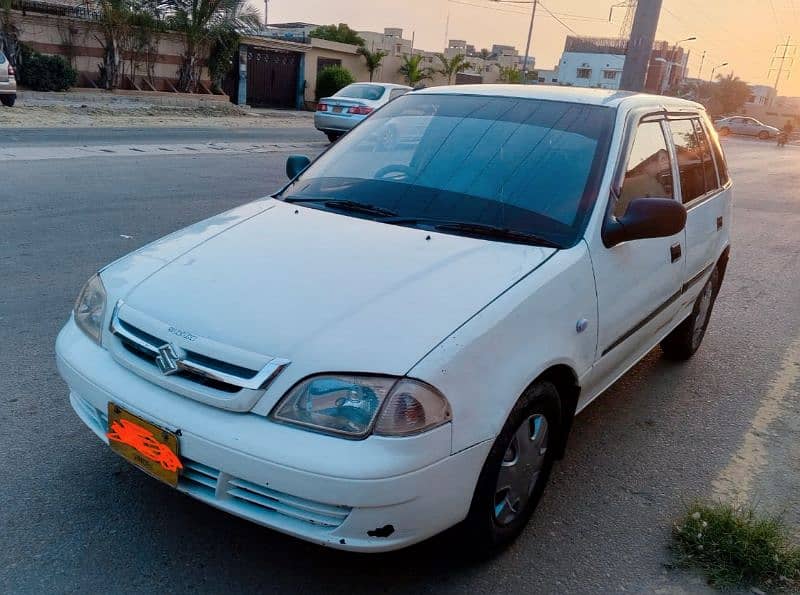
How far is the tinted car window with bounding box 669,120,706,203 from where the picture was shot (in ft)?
14.1

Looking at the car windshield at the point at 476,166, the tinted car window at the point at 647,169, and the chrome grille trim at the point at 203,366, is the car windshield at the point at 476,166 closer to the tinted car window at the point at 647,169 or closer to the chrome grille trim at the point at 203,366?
the tinted car window at the point at 647,169

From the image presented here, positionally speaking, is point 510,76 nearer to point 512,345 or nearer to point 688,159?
point 688,159

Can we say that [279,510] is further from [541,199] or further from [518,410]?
[541,199]

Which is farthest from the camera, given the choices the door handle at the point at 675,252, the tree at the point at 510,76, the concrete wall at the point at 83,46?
the tree at the point at 510,76

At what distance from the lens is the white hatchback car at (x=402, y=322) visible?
228 centimetres

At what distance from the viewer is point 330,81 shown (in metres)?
34.2

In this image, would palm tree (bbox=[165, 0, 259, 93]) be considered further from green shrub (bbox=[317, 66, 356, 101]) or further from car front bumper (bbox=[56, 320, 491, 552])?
car front bumper (bbox=[56, 320, 491, 552])

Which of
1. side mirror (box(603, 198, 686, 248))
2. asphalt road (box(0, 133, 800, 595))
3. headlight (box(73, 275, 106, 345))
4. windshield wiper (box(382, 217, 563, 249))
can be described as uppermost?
side mirror (box(603, 198, 686, 248))

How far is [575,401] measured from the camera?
122 inches

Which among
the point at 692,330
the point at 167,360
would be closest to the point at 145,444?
the point at 167,360

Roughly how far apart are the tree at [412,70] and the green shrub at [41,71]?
19.7m

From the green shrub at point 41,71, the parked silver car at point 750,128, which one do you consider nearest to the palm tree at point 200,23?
the green shrub at point 41,71

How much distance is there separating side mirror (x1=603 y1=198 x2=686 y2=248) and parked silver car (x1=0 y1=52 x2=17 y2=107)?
61.8 feet

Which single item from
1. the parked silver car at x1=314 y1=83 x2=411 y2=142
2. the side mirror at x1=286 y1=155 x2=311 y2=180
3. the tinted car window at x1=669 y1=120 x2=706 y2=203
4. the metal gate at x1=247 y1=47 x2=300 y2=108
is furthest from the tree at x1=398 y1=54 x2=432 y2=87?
the side mirror at x1=286 y1=155 x2=311 y2=180
